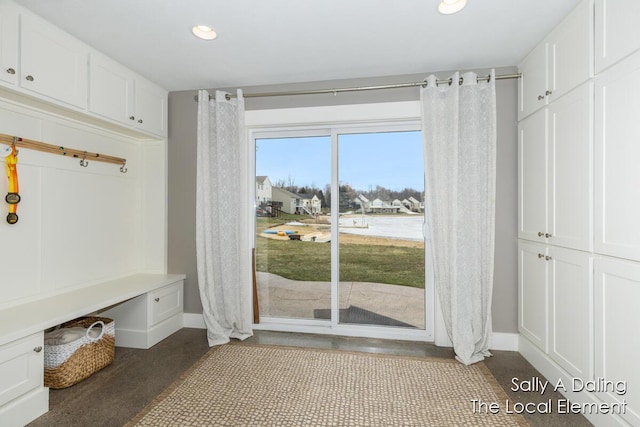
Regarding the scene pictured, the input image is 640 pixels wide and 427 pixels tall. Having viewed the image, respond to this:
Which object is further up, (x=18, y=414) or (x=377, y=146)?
(x=377, y=146)

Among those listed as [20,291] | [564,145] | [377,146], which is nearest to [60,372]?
[20,291]

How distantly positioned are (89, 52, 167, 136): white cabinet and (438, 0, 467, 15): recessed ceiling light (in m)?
2.43

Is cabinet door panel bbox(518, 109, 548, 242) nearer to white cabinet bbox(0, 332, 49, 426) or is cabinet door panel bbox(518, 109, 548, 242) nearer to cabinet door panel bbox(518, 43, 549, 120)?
cabinet door panel bbox(518, 43, 549, 120)

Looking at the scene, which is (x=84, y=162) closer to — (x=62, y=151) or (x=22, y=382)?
(x=62, y=151)

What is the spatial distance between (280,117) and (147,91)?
1.22 m

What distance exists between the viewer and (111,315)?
2885 millimetres

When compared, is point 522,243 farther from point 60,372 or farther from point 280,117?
point 60,372

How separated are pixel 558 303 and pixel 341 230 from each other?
1732 millimetres

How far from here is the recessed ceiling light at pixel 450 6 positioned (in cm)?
190

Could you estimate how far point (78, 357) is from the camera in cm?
227

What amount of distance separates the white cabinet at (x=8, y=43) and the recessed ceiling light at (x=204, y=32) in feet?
3.17

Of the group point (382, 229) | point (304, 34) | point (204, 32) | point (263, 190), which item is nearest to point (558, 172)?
point (382, 229)

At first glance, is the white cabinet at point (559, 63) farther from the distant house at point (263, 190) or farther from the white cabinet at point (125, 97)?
the white cabinet at point (125, 97)

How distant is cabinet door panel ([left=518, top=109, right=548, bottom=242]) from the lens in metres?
2.34
